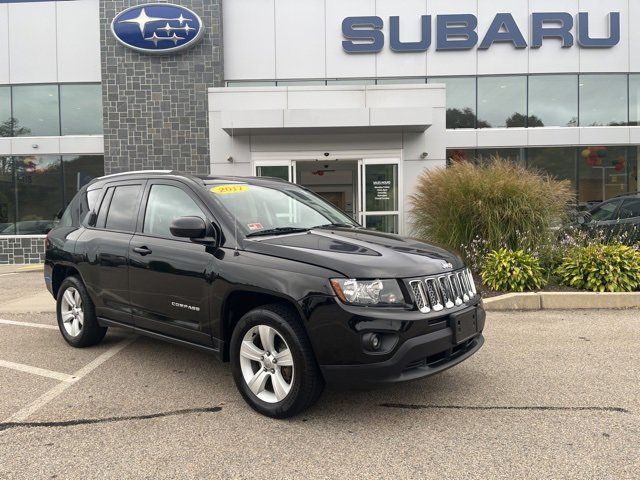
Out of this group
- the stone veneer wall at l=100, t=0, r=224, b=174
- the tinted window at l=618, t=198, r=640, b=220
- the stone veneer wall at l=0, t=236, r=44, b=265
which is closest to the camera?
the tinted window at l=618, t=198, r=640, b=220

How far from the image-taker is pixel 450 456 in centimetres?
297

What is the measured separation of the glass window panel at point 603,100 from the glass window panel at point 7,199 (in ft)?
58.1

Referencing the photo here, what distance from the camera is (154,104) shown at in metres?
14.7

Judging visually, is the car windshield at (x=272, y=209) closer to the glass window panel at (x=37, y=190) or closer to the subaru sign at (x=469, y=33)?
the subaru sign at (x=469, y=33)

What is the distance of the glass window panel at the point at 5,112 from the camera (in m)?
15.4

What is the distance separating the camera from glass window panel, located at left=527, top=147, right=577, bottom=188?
15242 millimetres

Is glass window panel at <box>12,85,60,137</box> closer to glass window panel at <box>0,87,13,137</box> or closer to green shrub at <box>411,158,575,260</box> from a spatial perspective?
glass window panel at <box>0,87,13,137</box>

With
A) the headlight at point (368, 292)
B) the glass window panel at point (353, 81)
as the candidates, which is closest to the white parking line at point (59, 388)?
the headlight at point (368, 292)

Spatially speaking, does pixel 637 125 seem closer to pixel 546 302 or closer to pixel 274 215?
pixel 546 302

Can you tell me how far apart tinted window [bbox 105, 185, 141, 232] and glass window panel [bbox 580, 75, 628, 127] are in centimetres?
1482

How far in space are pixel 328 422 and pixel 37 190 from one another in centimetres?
1498

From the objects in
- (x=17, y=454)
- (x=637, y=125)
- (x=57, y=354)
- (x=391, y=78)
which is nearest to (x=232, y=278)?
(x=17, y=454)

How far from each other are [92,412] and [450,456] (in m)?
2.55

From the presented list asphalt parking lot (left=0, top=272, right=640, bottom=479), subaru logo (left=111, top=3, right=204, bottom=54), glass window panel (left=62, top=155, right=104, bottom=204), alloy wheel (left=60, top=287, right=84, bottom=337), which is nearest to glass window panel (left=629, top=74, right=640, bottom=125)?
asphalt parking lot (left=0, top=272, right=640, bottom=479)
